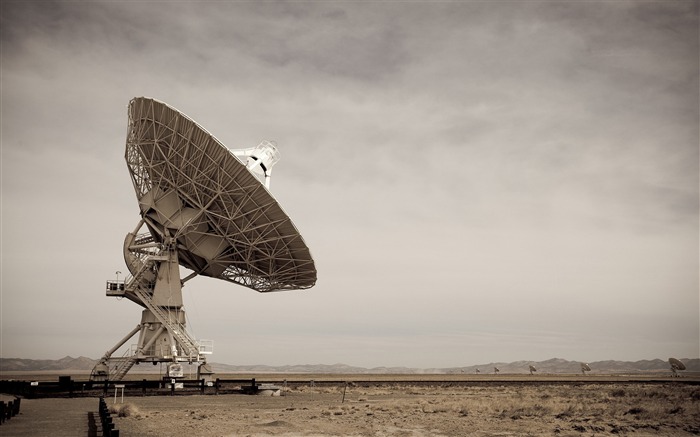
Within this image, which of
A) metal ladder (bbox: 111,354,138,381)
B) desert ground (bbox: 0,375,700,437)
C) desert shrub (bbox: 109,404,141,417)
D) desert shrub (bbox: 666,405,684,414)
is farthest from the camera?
metal ladder (bbox: 111,354,138,381)

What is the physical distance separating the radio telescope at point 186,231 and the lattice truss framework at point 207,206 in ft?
0.21

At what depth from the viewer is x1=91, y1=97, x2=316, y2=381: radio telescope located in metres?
34.7

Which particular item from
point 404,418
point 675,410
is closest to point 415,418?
point 404,418

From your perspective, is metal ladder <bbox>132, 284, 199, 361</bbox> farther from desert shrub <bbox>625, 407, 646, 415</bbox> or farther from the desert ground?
desert shrub <bbox>625, 407, 646, 415</bbox>

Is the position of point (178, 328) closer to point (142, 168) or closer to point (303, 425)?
point (142, 168)

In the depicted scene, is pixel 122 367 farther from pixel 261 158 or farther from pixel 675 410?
pixel 675 410

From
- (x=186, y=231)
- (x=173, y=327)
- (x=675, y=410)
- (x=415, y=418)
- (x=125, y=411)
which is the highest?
(x=186, y=231)

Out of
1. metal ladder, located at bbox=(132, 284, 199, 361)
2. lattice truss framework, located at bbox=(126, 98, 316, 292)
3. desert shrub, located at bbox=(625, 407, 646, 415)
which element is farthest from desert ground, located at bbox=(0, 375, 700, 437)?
lattice truss framework, located at bbox=(126, 98, 316, 292)

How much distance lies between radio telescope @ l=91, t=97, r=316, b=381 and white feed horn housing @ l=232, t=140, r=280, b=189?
0.06 metres

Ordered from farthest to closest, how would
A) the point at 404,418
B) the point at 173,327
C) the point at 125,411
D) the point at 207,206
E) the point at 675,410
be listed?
the point at 173,327, the point at 207,206, the point at 675,410, the point at 404,418, the point at 125,411

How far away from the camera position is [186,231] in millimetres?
39438

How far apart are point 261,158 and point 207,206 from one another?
4639mm

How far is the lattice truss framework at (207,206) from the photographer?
34.2m

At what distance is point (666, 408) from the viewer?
86.3ft
